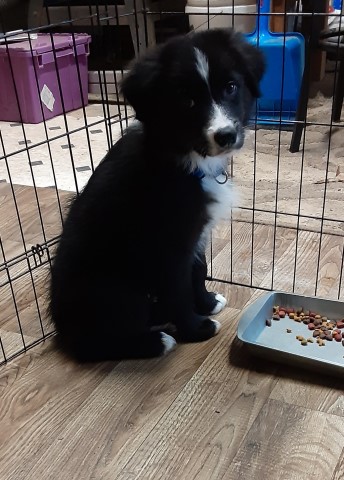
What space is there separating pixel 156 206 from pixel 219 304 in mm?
500

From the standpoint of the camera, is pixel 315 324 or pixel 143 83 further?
pixel 315 324

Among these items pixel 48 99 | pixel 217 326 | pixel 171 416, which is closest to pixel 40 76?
pixel 48 99

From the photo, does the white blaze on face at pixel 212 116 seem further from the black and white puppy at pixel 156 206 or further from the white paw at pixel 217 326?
the white paw at pixel 217 326

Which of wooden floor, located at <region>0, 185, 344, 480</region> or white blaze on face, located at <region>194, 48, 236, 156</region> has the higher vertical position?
white blaze on face, located at <region>194, 48, 236, 156</region>

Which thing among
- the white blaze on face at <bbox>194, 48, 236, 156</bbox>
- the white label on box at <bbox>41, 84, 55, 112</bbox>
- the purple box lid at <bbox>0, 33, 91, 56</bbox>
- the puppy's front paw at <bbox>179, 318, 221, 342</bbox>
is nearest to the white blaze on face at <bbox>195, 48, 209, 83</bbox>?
the white blaze on face at <bbox>194, 48, 236, 156</bbox>

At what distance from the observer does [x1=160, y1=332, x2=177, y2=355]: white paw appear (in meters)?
1.62

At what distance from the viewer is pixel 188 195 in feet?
4.75

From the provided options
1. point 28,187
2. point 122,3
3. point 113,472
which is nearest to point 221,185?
point 113,472

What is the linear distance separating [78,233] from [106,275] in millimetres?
143

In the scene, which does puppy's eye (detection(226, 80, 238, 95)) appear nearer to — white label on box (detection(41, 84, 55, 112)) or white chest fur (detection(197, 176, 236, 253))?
white chest fur (detection(197, 176, 236, 253))

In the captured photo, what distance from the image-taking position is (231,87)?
1.31 metres

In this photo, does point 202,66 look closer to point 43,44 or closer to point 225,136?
point 225,136

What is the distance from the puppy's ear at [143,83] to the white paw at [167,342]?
0.66m

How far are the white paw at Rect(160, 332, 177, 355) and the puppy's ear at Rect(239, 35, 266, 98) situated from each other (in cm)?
73
